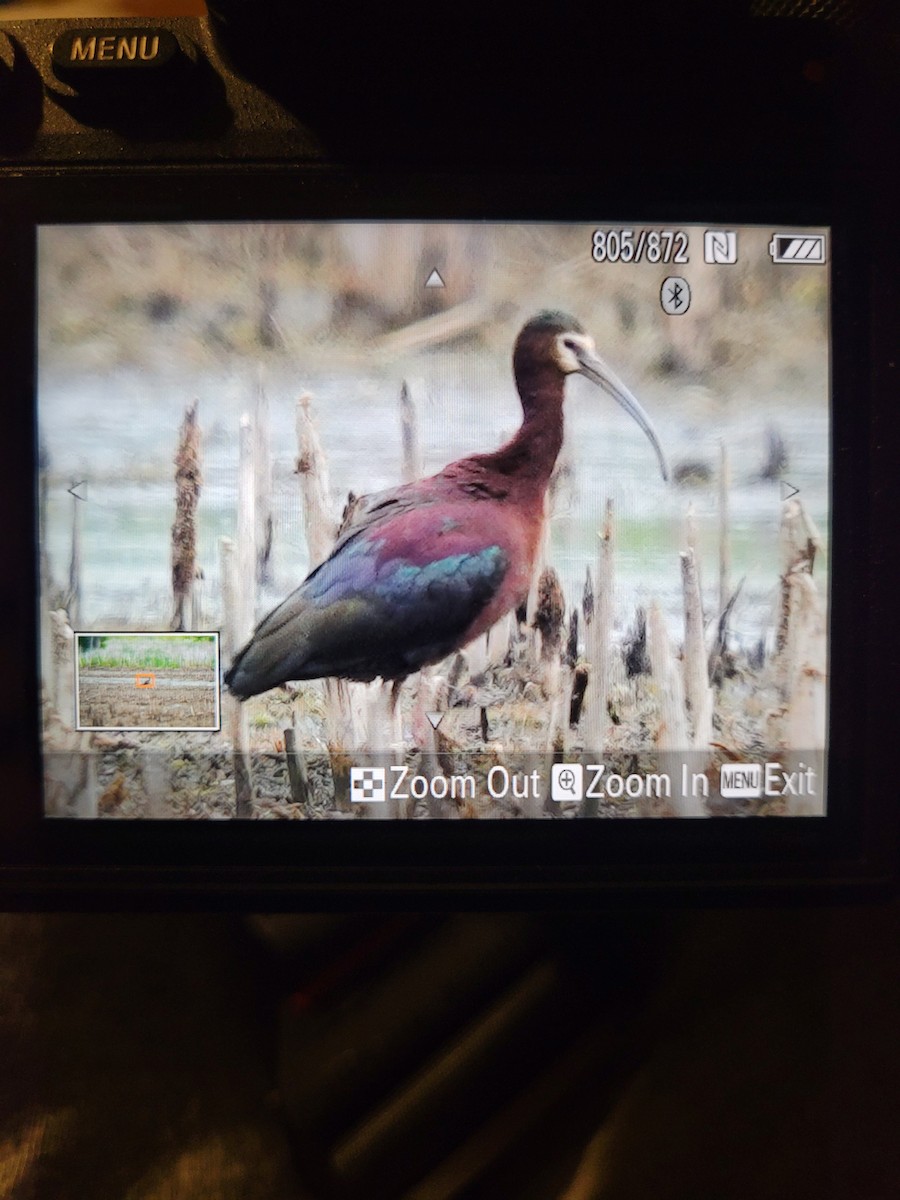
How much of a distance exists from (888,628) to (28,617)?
52 centimetres

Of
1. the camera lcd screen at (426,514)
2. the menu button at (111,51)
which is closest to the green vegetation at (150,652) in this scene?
the camera lcd screen at (426,514)

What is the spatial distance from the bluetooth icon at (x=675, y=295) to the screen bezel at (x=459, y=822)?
0.12ft

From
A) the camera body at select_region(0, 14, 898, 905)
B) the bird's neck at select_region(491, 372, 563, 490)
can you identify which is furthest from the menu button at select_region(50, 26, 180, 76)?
the bird's neck at select_region(491, 372, 563, 490)

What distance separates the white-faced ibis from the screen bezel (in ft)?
0.30

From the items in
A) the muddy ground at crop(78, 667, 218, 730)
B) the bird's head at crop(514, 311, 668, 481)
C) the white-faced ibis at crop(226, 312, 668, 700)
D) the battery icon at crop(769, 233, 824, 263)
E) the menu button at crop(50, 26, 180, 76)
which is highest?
the menu button at crop(50, 26, 180, 76)

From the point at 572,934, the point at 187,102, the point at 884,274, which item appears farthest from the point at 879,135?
the point at 572,934

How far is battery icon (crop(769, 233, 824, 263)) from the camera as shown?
0.42m

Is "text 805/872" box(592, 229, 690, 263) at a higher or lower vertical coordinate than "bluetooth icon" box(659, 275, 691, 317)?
higher

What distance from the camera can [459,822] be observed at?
16.8 inches

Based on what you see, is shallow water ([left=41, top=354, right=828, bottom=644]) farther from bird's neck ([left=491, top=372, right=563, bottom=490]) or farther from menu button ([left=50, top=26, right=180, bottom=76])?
menu button ([left=50, top=26, right=180, bottom=76])

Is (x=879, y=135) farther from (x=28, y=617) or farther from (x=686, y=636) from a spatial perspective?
→ (x=28, y=617)

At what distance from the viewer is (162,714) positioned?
42 cm

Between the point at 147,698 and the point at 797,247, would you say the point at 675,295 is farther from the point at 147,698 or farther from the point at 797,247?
the point at 147,698

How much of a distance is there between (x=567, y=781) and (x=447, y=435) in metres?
0.22
